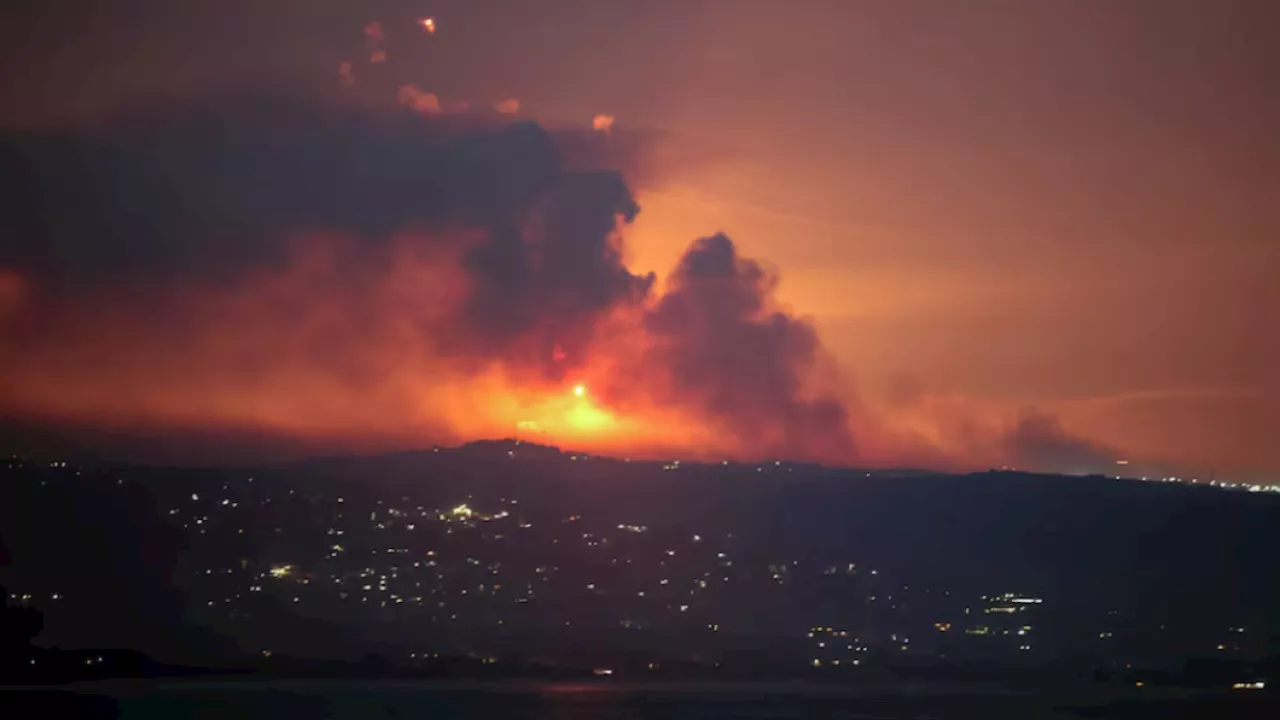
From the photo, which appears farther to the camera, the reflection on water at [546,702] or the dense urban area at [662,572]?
the dense urban area at [662,572]

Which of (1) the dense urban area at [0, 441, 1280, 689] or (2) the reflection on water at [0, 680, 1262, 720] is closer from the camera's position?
(2) the reflection on water at [0, 680, 1262, 720]

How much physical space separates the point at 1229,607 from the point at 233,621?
60827mm

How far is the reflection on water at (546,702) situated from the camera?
5453cm

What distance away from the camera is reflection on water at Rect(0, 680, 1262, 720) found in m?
54.5

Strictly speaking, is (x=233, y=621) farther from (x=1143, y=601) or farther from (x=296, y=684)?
(x=1143, y=601)

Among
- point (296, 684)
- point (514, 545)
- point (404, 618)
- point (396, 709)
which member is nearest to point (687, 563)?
point (514, 545)

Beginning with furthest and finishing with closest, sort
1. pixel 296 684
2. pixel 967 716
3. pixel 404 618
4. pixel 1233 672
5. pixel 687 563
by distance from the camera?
pixel 687 563
pixel 404 618
pixel 1233 672
pixel 296 684
pixel 967 716

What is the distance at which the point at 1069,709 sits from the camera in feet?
205

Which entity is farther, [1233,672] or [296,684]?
[1233,672]

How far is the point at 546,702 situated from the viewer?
205 feet

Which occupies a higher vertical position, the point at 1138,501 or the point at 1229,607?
the point at 1138,501

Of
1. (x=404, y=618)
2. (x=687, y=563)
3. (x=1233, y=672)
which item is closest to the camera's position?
(x=1233, y=672)

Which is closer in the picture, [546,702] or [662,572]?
[546,702]

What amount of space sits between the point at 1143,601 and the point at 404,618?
1831 inches
